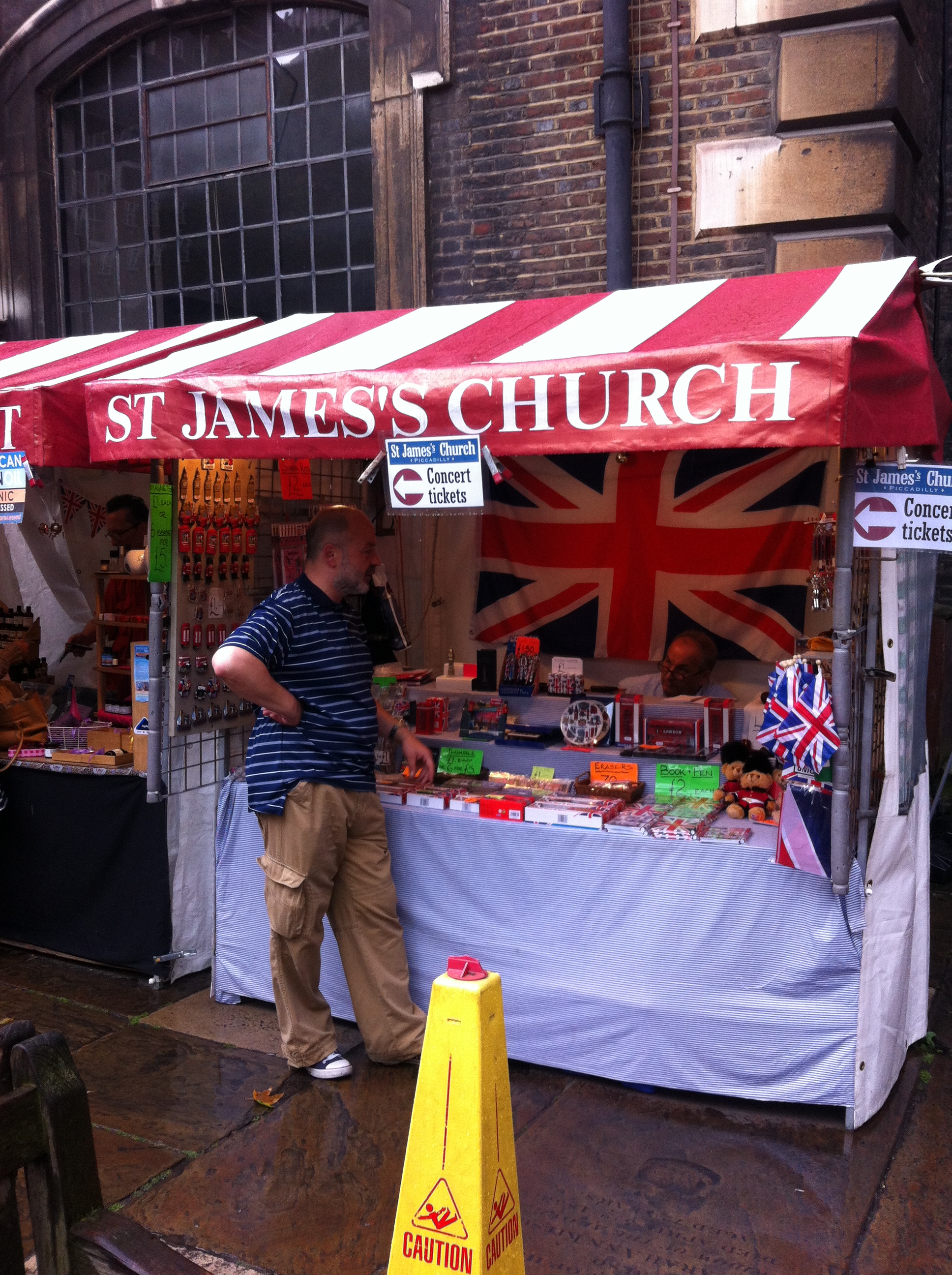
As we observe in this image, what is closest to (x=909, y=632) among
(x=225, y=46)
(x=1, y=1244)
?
(x=1, y=1244)

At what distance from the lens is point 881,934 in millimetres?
3891

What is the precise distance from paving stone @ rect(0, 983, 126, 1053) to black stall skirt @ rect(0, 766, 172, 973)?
1.11 ft

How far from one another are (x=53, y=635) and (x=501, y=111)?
14.5ft

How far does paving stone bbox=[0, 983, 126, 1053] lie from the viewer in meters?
4.65

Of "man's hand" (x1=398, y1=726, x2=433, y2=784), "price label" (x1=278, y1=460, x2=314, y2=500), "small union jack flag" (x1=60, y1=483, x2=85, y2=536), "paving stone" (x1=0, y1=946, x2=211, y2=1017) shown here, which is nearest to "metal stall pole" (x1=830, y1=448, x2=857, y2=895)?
"man's hand" (x1=398, y1=726, x2=433, y2=784)

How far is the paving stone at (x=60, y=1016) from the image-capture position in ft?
15.3

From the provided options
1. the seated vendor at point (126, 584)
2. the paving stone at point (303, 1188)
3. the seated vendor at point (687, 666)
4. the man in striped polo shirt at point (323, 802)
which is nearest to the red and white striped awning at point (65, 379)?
the seated vendor at point (126, 584)

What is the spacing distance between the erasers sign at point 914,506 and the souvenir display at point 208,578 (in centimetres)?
269

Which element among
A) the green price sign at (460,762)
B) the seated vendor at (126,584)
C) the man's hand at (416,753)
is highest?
the seated vendor at (126,584)

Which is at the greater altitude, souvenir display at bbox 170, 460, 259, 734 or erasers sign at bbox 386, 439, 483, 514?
erasers sign at bbox 386, 439, 483, 514

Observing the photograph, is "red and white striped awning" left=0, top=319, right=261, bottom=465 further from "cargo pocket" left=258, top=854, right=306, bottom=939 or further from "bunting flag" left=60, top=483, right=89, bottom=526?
"cargo pocket" left=258, top=854, right=306, bottom=939

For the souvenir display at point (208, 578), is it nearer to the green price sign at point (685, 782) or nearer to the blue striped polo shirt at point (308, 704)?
the blue striped polo shirt at point (308, 704)

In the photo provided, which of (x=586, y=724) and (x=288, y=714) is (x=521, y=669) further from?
(x=288, y=714)

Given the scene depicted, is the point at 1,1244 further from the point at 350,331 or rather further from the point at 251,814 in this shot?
the point at 350,331
